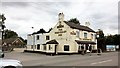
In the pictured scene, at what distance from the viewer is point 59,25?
51094 mm

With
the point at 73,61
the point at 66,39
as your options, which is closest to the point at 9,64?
the point at 73,61

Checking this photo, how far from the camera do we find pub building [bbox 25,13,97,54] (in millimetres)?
48750

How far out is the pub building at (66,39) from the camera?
4875cm

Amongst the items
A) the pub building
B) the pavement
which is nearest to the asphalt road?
the pavement

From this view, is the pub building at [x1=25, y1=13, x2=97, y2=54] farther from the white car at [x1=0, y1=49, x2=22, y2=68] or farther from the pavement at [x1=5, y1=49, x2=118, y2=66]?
the white car at [x1=0, y1=49, x2=22, y2=68]

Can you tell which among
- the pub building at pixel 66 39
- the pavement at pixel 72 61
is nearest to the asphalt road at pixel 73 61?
the pavement at pixel 72 61

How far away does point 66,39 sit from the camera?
163 ft

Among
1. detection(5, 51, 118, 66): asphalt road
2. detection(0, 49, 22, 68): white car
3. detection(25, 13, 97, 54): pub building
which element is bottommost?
detection(5, 51, 118, 66): asphalt road

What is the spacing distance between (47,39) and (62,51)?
6945mm

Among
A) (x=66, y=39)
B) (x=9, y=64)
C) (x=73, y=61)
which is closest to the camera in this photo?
(x=9, y=64)

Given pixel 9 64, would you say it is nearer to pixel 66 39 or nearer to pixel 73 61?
pixel 73 61

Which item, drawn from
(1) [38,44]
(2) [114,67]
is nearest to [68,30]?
(1) [38,44]

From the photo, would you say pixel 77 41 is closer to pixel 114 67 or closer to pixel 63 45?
pixel 63 45

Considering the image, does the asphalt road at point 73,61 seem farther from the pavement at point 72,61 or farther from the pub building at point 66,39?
the pub building at point 66,39
